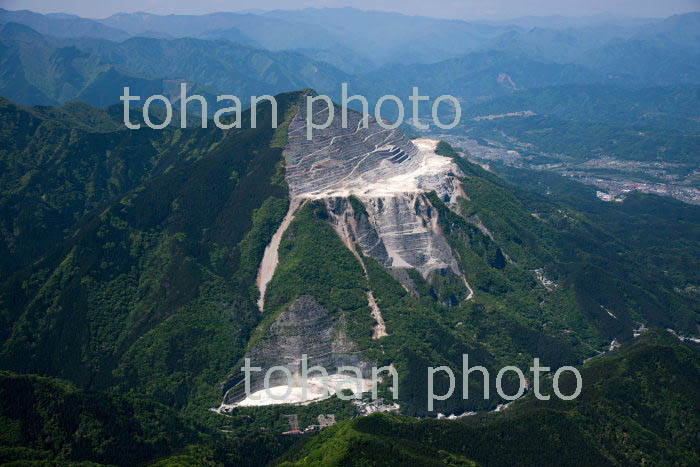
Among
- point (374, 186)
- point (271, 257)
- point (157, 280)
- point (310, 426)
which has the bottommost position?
point (310, 426)

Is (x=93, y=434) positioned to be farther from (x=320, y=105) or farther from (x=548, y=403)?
(x=320, y=105)

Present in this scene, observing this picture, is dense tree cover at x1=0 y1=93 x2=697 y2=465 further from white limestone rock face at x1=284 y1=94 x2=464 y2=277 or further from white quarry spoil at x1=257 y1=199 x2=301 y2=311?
white limestone rock face at x1=284 y1=94 x2=464 y2=277

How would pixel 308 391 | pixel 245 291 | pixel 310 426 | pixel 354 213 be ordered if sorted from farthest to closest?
pixel 354 213 → pixel 245 291 → pixel 308 391 → pixel 310 426

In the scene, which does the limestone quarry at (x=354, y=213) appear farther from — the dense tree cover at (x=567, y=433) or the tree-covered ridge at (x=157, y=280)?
the dense tree cover at (x=567, y=433)

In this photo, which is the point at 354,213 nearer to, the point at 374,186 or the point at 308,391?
the point at 374,186

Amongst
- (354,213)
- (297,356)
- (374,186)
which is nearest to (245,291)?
(297,356)

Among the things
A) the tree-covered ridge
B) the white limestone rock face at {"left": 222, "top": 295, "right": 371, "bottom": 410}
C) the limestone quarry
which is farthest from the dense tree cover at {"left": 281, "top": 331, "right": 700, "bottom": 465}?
the tree-covered ridge
